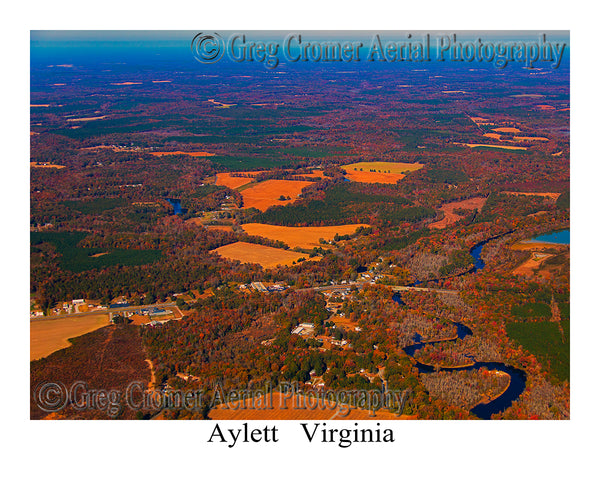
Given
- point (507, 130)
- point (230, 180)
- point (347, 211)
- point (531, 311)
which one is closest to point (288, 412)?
point (531, 311)

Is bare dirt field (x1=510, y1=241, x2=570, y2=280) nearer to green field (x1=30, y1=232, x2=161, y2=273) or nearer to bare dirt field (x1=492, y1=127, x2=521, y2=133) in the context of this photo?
green field (x1=30, y1=232, x2=161, y2=273)

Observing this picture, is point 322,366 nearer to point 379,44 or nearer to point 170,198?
point 379,44

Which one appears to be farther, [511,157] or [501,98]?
[501,98]

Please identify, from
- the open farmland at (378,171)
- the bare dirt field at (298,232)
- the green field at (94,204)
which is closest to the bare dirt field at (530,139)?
the open farmland at (378,171)

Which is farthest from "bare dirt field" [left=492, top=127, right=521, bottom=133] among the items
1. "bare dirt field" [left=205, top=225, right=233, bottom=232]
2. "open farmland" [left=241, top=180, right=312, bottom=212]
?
"bare dirt field" [left=205, top=225, right=233, bottom=232]

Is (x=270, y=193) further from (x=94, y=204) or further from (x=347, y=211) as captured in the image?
(x=94, y=204)

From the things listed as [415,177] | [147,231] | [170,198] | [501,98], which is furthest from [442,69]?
[147,231]
